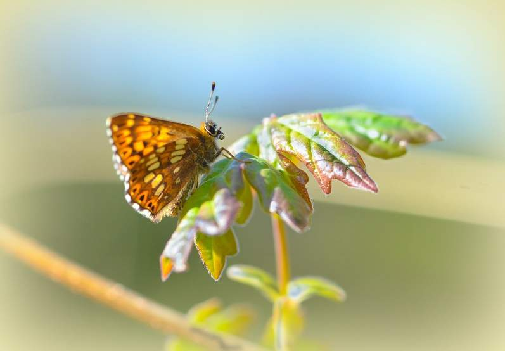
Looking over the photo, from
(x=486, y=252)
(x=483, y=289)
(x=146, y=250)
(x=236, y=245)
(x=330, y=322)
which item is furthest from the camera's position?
(x=146, y=250)

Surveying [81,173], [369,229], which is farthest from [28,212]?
[369,229]

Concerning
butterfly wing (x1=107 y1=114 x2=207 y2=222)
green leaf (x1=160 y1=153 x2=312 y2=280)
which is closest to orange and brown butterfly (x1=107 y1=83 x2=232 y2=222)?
butterfly wing (x1=107 y1=114 x2=207 y2=222)

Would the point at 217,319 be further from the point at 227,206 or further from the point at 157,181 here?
the point at 227,206

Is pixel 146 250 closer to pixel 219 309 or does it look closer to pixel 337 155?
pixel 219 309

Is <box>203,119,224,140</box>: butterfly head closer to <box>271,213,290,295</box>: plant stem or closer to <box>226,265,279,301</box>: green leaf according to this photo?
<box>271,213,290,295</box>: plant stem

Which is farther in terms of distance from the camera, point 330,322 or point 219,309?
point 330,322

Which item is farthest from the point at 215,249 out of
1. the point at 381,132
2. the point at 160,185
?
the point at 381,132
